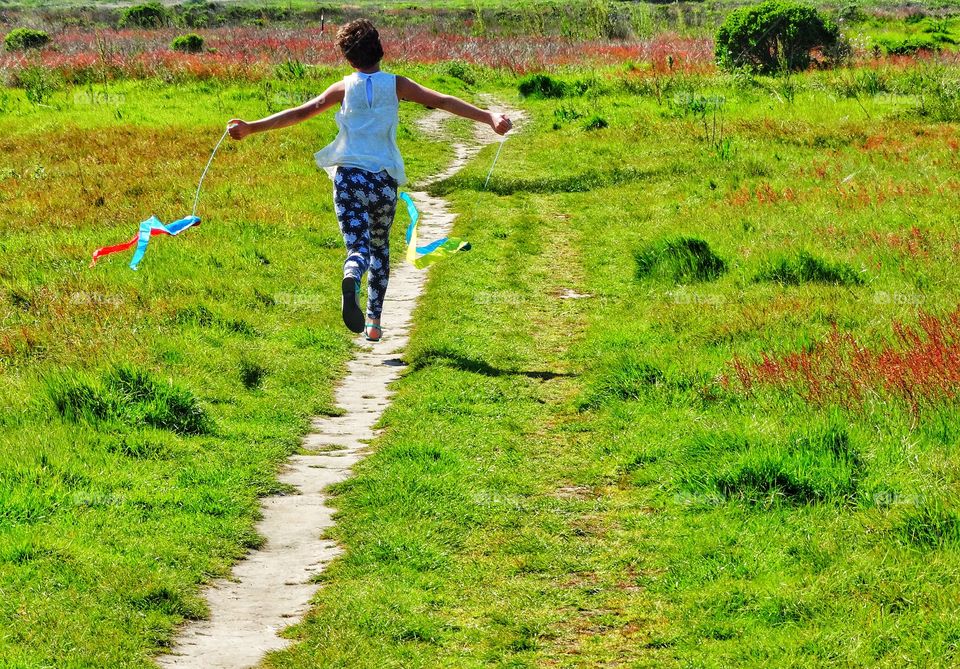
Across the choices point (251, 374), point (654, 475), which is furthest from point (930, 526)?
point (251, 374)

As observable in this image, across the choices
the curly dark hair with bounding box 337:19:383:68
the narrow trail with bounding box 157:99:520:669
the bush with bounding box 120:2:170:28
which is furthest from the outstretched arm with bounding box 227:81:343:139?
the bush with bounding box 120:2:170:28

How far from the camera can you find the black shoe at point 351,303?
9516 mm

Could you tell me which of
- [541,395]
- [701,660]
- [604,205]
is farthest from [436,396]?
[604,205]

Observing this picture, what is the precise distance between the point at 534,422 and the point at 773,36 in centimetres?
2729

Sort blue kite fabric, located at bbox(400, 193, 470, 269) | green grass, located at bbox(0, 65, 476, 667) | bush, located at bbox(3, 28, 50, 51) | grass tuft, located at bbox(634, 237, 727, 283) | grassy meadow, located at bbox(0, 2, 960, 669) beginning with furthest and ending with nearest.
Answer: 1. bush, located at bbox(3, 28, 50, 51)
2. grass tuft, located at bbox(634, 237, 727, 283)
3. blue kite fabric, located at bbox(400, 193, 470, 269)
4. green grass, located at bbox(0, 65, 476, 667)
5. grassy meadow, located at bbox(0, 2, 960, 669)

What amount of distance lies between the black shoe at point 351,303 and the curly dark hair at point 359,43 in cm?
188

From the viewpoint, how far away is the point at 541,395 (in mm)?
9914

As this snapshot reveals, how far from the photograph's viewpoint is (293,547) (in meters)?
7.04

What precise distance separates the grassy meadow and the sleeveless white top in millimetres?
2057

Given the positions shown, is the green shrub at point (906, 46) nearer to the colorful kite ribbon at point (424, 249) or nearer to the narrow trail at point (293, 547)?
the colorful kite ribbon at point (424, 249)

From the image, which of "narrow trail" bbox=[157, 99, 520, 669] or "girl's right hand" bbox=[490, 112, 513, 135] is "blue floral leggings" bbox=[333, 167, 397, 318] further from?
"narrow trail" bbox=[157, 99, 520, 669]

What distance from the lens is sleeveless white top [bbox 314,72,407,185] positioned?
9602 mm

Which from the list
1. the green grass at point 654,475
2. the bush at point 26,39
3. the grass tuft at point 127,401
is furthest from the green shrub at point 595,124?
the bush at point 26,39

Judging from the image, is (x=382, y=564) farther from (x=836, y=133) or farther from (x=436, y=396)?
(x=836, y=133)
